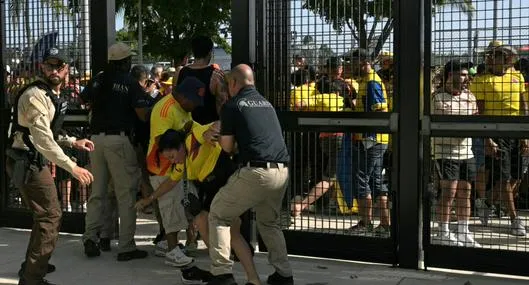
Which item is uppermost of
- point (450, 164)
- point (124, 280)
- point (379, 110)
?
point (379, 110)

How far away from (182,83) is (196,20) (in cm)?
1777

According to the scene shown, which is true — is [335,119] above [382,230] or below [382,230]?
above

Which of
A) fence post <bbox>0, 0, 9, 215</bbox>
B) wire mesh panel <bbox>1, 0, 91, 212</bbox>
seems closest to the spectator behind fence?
wire mesh panel <bbox>1, 0, 91, 212</bbox>

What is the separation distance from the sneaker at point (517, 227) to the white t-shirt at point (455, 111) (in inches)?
26.6

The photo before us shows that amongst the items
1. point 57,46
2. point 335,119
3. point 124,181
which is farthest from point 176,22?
point 335,119

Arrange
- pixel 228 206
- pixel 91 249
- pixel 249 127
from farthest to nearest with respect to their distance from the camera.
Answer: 1. pixel 91 249
2. pixel 228 206
3. pixel 249 127

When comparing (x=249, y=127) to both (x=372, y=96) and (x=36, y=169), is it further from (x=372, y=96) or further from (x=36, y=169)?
(x=36, y=169)

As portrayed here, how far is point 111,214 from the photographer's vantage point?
685 centimetres

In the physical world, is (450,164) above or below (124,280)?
above

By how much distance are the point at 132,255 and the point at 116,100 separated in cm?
145

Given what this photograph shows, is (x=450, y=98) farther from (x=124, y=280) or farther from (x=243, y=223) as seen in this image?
(x=124, y=280)

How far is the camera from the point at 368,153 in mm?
6039

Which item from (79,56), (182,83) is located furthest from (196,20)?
(182,83)

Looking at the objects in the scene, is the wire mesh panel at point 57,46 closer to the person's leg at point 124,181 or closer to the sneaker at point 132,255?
the person's leg at point 124,181
